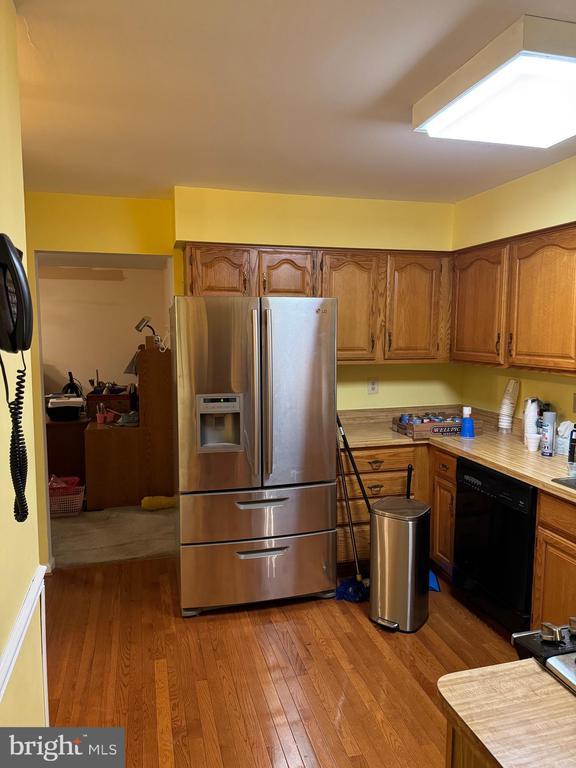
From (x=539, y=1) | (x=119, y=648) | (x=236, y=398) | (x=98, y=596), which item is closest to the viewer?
(x=539, y=1)

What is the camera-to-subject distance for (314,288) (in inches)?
135

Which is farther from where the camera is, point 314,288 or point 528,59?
point 314,288

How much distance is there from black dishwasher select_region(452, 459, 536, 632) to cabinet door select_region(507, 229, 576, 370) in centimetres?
70

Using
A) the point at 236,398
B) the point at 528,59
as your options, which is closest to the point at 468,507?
the point at 236,398

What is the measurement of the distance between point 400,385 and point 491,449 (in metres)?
1.08

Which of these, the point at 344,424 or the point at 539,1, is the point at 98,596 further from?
the point at 539,1

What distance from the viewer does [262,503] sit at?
3.01 m

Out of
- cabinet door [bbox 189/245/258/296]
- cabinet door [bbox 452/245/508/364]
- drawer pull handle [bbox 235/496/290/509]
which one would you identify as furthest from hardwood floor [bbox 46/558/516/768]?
cabinet door [bbox 189/245/258/296]

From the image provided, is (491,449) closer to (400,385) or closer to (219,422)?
(400,385)

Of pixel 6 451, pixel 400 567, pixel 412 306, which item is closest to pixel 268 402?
pixel 400 567

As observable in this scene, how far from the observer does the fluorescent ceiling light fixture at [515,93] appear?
1450mm

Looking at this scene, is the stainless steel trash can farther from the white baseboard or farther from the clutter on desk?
the clutter on desk

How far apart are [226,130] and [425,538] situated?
88.4 inches

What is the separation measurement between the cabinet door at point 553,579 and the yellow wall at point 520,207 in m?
1.60
